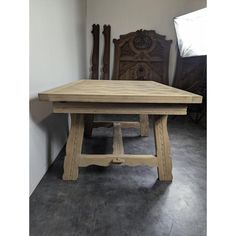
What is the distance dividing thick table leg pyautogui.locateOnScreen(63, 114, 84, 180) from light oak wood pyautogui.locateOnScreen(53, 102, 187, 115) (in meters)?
0.18

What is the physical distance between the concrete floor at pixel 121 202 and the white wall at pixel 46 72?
0.14m

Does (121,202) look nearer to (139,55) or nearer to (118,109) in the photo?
(118,109)

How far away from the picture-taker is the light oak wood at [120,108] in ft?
4.57

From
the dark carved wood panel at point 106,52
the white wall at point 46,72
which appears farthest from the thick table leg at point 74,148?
the dark carved wood panel at point 106,52

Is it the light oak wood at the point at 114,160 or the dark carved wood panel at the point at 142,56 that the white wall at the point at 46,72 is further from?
the dark carved wood panel at the point at 142,56

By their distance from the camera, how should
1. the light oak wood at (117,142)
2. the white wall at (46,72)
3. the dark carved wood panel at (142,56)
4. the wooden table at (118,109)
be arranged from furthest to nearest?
the dark carved wood panel at (142,56)
the light oak wood at (117,142)
the white wall at (46,72)
the wooden table at (118,109)

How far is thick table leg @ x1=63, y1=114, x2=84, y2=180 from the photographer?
1.56 metres

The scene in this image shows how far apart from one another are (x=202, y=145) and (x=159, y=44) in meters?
2.23

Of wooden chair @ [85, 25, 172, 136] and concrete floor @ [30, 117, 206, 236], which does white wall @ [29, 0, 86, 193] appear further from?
wooden chair @ [85, 25, 172, 136]
